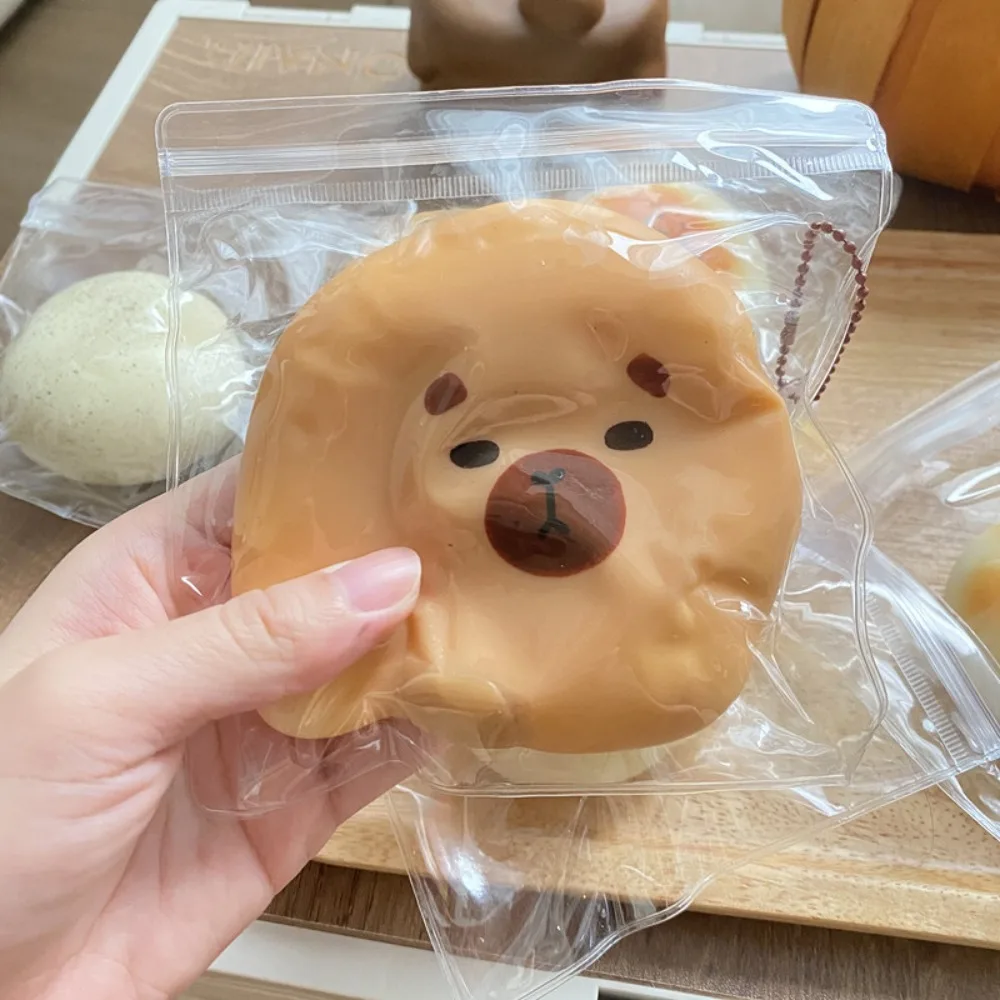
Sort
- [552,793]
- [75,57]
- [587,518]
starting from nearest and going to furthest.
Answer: [587,518] < [552,793] < [75,57]

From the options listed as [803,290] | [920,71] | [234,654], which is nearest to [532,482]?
[234,654]

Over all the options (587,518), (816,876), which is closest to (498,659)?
(587,518)

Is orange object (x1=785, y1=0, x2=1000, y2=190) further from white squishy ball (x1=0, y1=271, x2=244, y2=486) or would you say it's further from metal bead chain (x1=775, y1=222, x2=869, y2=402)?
white squishy ball (x1=0, y1=271, x2=244, y2=486)

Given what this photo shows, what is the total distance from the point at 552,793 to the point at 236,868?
0.20 meters

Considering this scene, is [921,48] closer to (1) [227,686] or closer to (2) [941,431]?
(2) [941,431]

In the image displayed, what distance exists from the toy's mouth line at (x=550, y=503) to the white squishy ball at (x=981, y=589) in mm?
345

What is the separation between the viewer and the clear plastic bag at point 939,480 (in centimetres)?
70

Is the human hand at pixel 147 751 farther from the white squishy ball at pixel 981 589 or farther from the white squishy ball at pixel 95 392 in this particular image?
the white squishy ball at pixel 981 589

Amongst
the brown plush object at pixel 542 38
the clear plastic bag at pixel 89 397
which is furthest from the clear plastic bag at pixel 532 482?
the brown plush object at pixel 542 38

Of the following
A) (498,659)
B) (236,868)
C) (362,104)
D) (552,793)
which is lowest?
(236,868)

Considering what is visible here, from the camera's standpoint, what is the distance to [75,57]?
54.6 inches

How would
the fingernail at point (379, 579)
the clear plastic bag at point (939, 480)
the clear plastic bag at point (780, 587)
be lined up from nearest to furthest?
1. the fingernail at point (379, 579)
2. the clear plastic bag at point (780, 587)
3. the clear plastic bag at point (939, 480)

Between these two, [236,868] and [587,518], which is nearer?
[587,518]

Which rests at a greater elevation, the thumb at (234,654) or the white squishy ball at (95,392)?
the thumb at (234,654)
